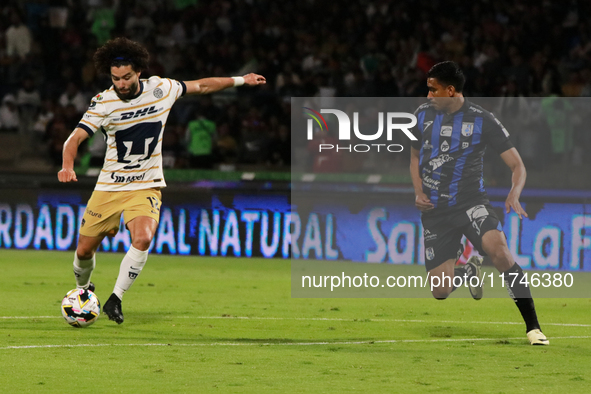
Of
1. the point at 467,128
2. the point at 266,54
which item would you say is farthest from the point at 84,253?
the point at 266,54

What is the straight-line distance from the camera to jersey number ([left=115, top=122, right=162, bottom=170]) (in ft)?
25.6

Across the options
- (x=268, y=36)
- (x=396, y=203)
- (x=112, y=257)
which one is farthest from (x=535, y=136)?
(x=268, y=36)

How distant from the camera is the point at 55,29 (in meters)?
20.8

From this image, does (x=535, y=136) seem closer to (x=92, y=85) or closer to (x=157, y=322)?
(x=157, y=322)

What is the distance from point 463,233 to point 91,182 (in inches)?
331

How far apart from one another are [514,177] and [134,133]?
3108mm

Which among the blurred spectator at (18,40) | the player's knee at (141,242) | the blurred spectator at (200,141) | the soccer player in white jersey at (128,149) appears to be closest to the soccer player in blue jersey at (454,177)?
the soccer player in white jersey at (128,149)

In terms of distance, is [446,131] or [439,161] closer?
[446,131]

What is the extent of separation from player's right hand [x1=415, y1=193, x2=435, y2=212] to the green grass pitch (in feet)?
3.36

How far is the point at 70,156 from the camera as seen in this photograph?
7238mm

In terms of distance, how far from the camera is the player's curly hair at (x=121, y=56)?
766cm

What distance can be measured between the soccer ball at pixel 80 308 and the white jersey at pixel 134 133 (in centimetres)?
94

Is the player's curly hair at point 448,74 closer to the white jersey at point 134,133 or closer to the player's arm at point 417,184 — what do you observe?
the player's arm at point 417,184

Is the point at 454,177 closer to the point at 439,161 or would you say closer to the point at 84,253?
the point at 439,161
